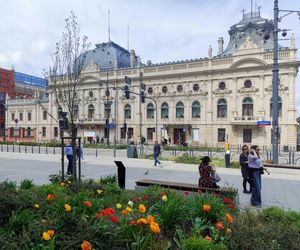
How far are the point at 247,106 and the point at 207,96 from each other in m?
6.99

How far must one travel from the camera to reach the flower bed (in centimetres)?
345

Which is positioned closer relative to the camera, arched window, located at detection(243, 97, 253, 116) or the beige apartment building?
the beige apartment building

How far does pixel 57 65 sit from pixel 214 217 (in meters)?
8.30

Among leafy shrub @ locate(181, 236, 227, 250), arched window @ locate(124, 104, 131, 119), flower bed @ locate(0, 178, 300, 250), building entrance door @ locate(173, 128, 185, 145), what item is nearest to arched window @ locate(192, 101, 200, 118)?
building entrance door @ locate(173, 128, 185, 145)

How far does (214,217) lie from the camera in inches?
185

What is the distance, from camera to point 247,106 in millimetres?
43469

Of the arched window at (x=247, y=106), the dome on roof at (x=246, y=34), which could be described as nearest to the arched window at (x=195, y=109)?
the arched window at (x=247, y=106)

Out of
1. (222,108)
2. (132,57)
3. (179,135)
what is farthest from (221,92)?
(132,57)

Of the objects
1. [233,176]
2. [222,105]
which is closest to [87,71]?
[222,105]

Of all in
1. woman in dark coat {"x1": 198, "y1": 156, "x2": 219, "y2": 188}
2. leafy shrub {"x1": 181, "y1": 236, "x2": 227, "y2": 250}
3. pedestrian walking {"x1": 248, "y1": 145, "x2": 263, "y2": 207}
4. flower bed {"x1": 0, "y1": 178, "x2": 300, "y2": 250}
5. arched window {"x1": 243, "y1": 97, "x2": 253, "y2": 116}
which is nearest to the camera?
leafy shrub {"x1": 181, "y1": 236, "x2": 227, "y2": 250}

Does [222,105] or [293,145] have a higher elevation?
[222,105]

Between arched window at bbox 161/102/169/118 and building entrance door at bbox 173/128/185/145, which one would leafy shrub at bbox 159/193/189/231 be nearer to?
building entrance door at bbox 173/128/185/145

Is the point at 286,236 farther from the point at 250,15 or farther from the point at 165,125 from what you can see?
the point at 250,15

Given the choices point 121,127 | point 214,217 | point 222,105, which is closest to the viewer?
point 214,217
